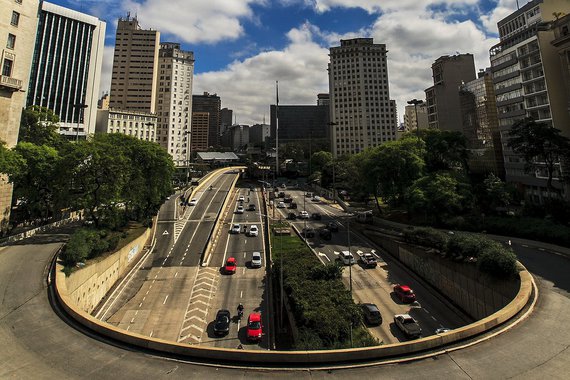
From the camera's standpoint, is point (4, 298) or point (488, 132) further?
point (488, 132)

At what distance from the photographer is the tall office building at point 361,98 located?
181 m

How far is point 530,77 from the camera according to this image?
209ft

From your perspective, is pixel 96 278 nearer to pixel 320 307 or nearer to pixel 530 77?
pixel 320 307

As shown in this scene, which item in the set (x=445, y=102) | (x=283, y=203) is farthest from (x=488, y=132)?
(x=283, y=203)

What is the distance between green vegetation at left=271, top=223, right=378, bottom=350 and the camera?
22.6 m

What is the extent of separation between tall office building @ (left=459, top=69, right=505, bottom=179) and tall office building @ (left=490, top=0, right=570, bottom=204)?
490 cm

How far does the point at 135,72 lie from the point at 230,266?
162027 millimetres

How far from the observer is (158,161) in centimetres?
5594

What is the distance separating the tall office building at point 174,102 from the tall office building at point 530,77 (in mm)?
142659

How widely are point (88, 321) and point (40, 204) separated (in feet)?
137

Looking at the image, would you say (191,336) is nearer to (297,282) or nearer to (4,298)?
(297,282)

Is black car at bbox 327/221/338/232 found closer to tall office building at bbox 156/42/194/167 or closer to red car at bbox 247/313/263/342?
red car at bbox 247/313/263/342

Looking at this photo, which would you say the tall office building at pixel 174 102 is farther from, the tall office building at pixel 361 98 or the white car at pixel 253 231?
the white car at pixel 253 231

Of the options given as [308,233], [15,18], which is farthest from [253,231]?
[15,18]
